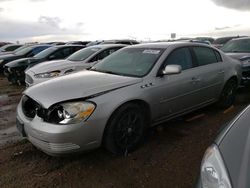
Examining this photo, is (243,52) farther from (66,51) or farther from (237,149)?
(237,149)

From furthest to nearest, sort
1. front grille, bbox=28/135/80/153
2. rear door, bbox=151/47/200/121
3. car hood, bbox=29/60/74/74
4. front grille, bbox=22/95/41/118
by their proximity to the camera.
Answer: car hood, bbox=29/60/74/74 < rear door, bbox=151/47/200/121 < front grille, bbox=22/95/41/118 < front grille, bbox=28/135/80/153

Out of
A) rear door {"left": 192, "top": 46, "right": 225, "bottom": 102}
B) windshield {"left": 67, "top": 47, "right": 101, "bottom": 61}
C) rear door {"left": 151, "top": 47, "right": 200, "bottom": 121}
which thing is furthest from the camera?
windshield {"left": 67, "top": 47, "right": 101, "bottom": 61}

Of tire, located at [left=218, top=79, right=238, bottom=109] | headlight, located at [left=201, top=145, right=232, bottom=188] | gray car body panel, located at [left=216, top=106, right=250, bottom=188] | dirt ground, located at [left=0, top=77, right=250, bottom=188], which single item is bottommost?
dirt ground, located at [left=0, top=77, right=250, bottom=188]

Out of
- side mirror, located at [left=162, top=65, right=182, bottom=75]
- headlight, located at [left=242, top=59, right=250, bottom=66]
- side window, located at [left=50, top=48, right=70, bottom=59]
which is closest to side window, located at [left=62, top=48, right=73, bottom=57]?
side window, located at [left=50, top=48, right=70, bottom=59]

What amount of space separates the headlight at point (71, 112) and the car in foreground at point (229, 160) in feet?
5.58

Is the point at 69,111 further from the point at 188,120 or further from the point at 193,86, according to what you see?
the point at 188,120

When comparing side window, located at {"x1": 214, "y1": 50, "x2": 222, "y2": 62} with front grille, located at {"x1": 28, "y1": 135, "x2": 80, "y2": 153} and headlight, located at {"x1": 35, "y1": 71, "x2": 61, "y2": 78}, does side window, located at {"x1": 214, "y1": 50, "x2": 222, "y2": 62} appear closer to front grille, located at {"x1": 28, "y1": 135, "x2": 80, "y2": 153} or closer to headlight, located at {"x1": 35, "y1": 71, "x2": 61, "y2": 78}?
front grille, located at {"x1": 28, "y1": 135, "x2": 80, "y2": 153}

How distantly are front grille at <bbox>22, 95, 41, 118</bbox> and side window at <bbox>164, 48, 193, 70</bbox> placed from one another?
204 centimetres

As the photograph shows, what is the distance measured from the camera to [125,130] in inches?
144

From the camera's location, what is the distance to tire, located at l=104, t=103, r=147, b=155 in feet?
11.5

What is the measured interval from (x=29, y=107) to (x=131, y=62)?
5.72 ft

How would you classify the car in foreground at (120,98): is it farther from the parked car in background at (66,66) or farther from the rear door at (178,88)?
the parked car in background at (66,66)

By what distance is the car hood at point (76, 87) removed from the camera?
3.35 m

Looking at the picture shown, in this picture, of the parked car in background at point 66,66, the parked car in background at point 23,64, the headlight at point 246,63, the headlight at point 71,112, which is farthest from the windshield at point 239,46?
the headlight at point 71,112
